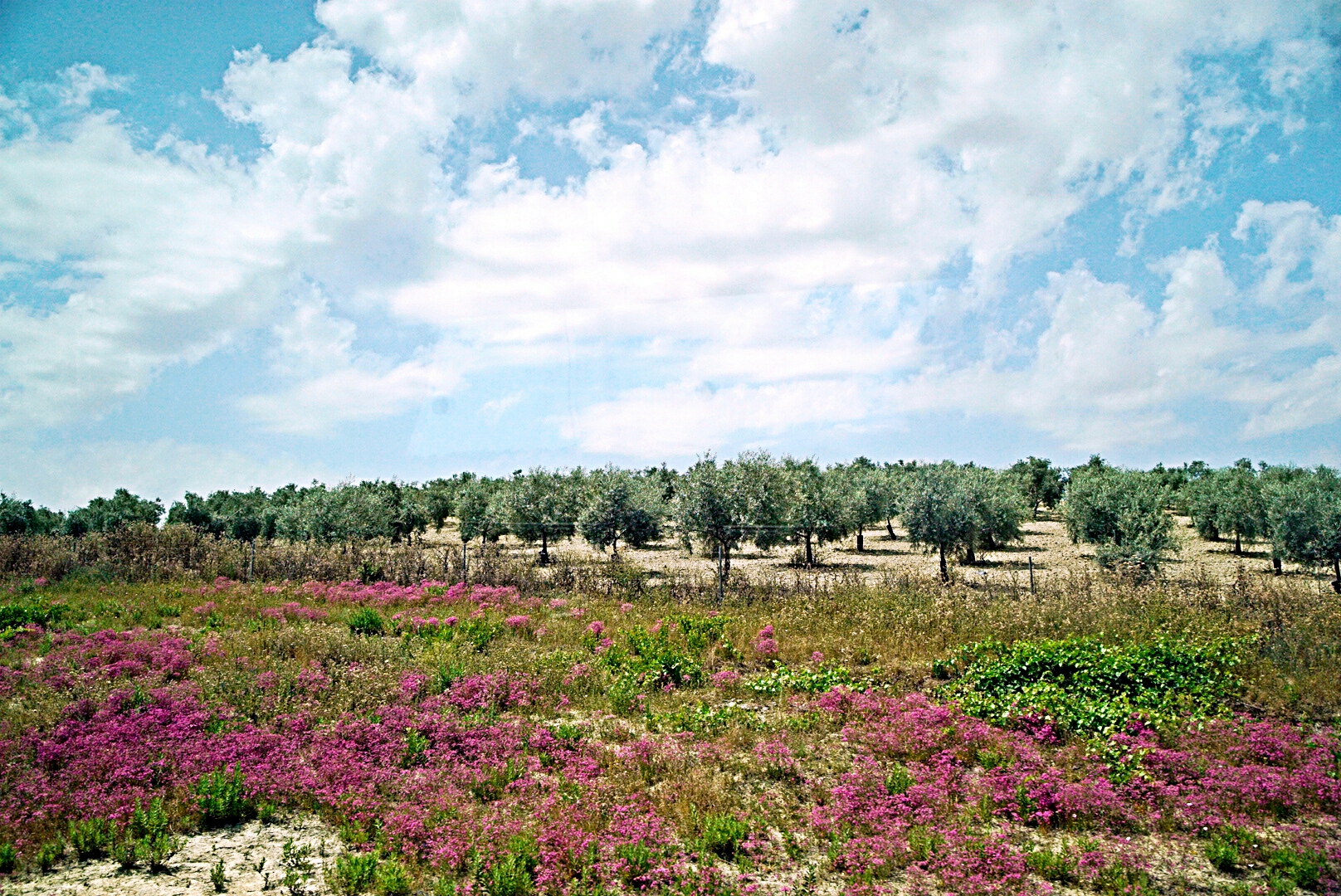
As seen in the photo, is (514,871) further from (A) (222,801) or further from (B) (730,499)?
(B) (730,499)

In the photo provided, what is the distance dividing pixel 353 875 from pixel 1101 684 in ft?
34.0

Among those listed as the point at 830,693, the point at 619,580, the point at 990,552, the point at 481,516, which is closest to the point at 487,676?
the point at 830,693

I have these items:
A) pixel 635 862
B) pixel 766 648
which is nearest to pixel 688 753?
pixel 635 862

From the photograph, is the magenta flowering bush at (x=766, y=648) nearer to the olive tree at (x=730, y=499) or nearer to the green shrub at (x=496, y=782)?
the green shrub at (x=496, y=782)

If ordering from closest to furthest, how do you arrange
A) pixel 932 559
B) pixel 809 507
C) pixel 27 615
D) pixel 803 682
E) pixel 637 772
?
pixel 637 772 → pixel 803 682 → pixel 27 615 → pixel 809 507 → pixel 932 559

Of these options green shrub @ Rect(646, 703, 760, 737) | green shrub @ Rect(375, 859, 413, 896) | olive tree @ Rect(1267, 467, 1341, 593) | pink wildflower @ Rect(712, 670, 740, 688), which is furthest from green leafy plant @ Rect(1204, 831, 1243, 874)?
olive tree @ Rect(1267, 467, 1341, 593)

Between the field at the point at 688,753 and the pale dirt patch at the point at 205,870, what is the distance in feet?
0.11

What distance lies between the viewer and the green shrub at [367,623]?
1566 cm

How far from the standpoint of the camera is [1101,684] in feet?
34.5

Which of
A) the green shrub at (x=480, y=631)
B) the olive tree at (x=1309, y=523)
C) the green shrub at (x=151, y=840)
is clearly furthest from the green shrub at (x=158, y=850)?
the olive tree at (x=1309, y=523)

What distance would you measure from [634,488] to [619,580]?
1820cm

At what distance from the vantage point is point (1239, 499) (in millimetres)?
39969

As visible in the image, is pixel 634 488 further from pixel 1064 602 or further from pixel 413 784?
pixel 413 784

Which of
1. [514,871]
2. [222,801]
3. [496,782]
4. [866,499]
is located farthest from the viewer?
[866,499]
